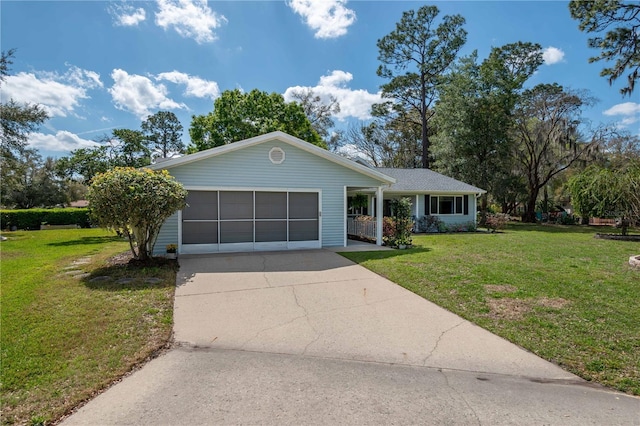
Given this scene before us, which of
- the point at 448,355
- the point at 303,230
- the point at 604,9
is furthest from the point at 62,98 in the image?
the point at 604,9

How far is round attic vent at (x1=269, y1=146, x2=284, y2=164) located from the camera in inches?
430

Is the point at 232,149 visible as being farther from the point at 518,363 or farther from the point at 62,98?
the point at 62,98

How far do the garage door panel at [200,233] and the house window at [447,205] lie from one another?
13.8 metres

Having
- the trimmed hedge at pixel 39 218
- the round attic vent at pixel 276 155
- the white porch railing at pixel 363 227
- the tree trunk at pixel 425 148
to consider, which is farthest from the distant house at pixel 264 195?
the tree trunk at pixel 425 148

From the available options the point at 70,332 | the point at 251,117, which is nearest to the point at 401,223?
the point at 70,332

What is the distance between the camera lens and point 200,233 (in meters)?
10.5

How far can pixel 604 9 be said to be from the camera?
1367 cm

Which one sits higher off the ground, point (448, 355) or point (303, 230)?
point (303, 230)

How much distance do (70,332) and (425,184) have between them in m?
18.5

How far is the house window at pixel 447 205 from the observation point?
1997 cm

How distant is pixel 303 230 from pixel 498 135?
2077 cm

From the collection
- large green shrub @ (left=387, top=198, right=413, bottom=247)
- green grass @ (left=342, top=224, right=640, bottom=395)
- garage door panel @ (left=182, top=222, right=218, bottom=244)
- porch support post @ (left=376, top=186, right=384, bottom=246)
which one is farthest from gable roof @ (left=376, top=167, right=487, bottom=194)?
garage door panel @ (left=182, top=222, right=218, bottom=244)

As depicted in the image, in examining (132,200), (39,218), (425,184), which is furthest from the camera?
(39,218)

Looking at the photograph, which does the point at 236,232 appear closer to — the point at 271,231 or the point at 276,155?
the point at 271,231
